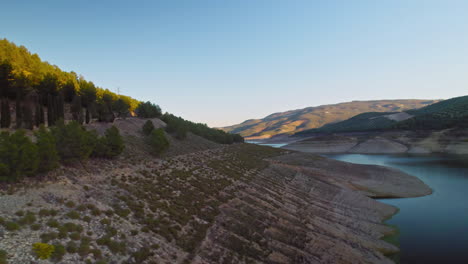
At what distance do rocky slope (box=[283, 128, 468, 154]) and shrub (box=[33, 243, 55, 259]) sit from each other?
139157 mm

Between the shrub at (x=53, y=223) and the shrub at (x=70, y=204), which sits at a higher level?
the shrub at (x=70, y=204)

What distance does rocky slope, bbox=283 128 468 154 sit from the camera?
109 metres

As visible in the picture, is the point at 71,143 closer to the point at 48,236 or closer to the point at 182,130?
the point at 48,236

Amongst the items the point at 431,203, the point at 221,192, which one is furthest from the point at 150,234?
the point at 431,203

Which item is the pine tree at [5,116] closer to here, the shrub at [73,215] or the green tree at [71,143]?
the green tree at [71,143]

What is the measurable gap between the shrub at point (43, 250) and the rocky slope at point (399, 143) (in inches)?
5479

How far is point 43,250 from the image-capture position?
39.4 ft

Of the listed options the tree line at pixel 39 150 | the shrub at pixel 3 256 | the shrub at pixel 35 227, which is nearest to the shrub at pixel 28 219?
Result: the shrub at pixel 35 227

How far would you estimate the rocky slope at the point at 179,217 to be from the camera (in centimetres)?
1459

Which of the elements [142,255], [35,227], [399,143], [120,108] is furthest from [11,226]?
[399,143]

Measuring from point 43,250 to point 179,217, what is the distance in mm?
10969

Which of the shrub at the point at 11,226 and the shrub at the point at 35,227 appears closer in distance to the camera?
the shrub at the point at 11,226

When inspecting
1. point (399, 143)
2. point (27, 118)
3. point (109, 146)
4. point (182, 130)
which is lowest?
point (399, 143)

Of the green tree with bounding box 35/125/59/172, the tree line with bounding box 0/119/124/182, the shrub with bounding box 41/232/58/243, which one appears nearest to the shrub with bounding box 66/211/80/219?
the shrub with bounding box 41/232/58/243
